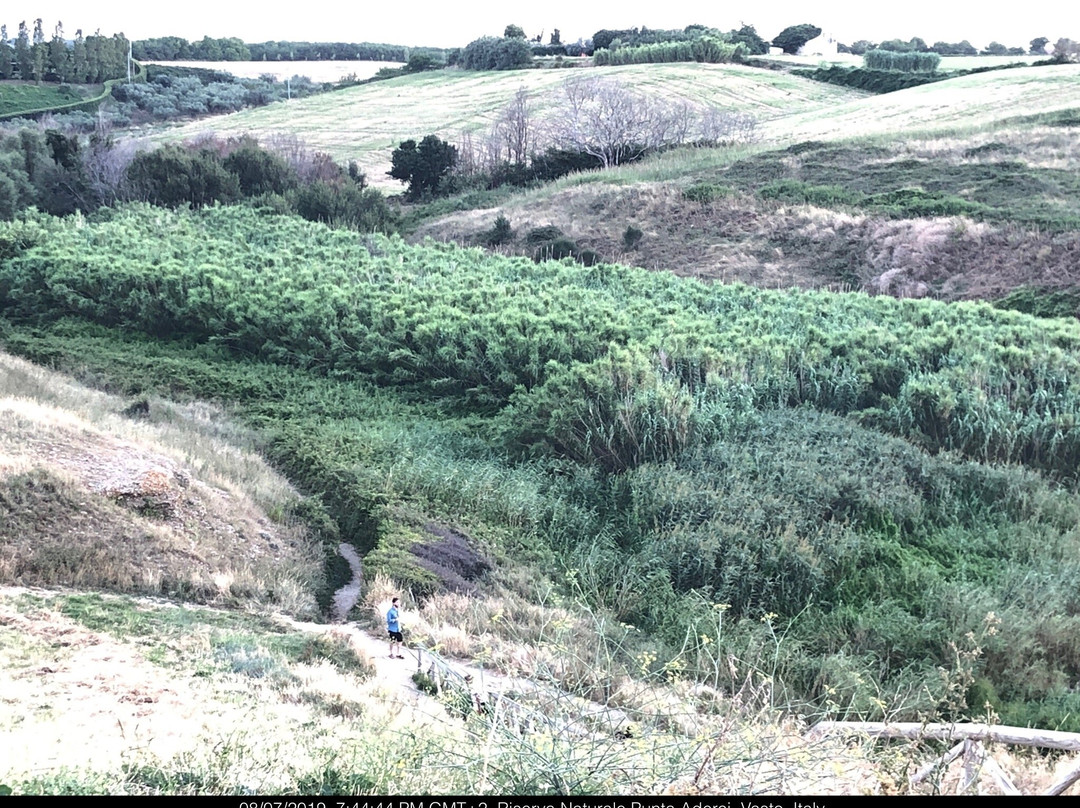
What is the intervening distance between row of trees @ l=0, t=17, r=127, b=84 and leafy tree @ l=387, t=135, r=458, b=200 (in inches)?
543

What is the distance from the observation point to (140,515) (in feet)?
39.7

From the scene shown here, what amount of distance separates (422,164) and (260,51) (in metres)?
26.1

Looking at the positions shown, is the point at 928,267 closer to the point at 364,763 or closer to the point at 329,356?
the point at 329,356

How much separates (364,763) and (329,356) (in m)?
16.0

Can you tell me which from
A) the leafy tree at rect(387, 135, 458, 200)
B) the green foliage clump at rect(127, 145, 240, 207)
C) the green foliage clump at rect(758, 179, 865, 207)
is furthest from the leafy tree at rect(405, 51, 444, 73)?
the green foliage clump at rect(758, 179, 865, 207)

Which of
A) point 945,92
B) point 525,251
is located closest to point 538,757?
point 525,251

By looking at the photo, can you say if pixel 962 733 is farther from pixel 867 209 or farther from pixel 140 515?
pixel 867 209

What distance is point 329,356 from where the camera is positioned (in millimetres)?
20859

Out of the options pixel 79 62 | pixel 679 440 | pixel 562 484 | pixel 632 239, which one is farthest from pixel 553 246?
pixel 79 62

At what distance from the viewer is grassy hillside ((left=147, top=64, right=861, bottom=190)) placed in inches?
2219

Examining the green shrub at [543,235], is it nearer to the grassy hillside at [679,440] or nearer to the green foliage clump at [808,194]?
the green foliage clump at [808,194]

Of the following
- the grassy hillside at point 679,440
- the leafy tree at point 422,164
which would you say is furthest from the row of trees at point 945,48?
the grassy hillside at point 679,440

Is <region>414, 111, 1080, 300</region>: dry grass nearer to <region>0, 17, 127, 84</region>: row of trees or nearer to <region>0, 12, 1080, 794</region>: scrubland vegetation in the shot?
<region>0, 12, 1080, 794</region>: scrubland vegetation

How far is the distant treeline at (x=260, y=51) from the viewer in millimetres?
58406
